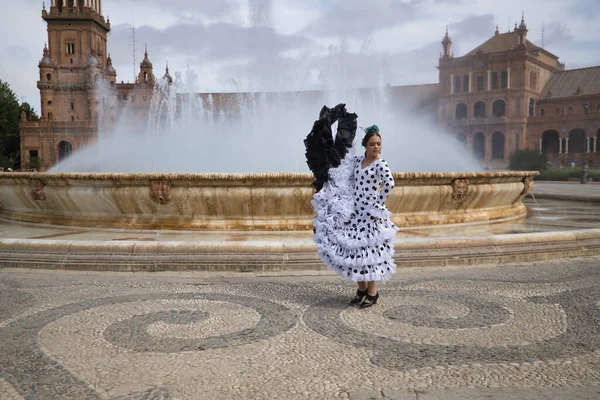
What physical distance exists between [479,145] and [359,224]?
5772cm

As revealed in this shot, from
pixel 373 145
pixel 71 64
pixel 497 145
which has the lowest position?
pixel 373 145

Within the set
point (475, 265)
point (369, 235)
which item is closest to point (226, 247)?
point (369, 235)

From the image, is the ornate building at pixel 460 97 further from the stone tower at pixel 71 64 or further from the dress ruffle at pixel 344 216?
the dress ruffle at pixel 344 216

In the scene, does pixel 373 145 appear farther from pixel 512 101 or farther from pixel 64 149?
pixel 64 149

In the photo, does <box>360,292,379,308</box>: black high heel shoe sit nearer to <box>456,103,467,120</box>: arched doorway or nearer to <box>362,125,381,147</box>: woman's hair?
<box>362,125,381,147</box>: woman's hair

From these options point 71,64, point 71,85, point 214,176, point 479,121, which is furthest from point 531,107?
point 214,176

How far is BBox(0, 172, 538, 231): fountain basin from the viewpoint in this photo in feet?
19.6

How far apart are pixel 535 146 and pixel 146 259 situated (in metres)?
56.9

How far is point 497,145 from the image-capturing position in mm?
56281

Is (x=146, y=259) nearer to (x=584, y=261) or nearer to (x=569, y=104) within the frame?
(x=584, y=261)

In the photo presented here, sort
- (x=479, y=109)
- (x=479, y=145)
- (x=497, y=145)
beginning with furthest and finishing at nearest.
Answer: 1. (x=479, y=109)
2. (x=479, y=145)
3. (x=497, y=145)

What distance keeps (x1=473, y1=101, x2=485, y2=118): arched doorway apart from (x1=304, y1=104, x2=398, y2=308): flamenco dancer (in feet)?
191

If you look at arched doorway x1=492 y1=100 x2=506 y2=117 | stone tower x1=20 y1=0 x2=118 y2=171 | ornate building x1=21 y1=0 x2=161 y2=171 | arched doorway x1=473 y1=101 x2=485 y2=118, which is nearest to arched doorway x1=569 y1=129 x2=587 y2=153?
arched doorway x1=492 y1=100 x2=506 y2=117

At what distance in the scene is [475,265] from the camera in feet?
16.4
